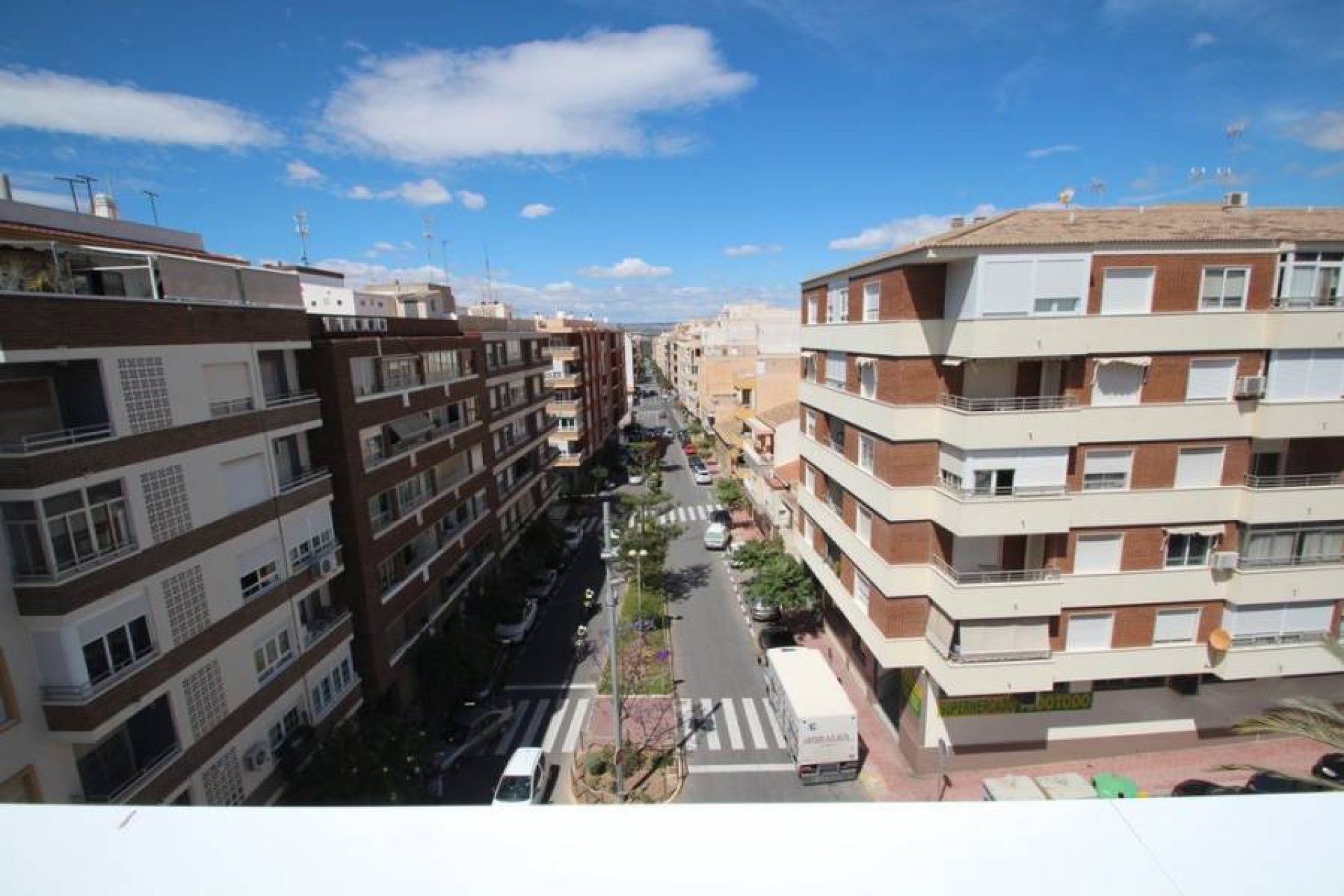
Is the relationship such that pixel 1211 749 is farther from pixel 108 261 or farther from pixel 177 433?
pixel 108 261

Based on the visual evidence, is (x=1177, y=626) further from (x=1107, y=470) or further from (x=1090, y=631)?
(x=1107, y=470)

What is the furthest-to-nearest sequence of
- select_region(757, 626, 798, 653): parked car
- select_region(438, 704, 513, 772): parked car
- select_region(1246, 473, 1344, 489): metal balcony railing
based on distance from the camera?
select_region(757, 626, 798, 653): parked car, select_region(438, 704, 513, 772): parked car, select_region(1246, 473, 1344, 489): metal balcony railing

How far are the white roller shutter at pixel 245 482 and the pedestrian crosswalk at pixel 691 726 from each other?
1164 centimetres

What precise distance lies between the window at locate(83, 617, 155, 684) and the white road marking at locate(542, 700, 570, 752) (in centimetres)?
1164

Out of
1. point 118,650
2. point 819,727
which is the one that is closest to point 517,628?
point 819,727

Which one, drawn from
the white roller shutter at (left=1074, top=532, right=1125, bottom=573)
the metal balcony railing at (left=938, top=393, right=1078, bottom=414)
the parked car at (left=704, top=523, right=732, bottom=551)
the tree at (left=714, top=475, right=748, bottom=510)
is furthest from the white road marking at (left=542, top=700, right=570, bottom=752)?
the tree at (left=714, top=475, right=748, bottom=510)

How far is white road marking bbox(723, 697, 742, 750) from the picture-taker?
68.6 ft

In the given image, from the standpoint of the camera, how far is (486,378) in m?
31.2

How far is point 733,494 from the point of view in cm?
4606

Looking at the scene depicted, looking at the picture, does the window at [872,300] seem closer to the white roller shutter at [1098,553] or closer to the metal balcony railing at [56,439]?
the white roller shutter at [1098,553]

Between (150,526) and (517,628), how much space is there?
17093 millimetres

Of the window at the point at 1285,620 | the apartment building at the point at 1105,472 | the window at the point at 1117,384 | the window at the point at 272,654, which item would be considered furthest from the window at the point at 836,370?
the window at the point at 272,654

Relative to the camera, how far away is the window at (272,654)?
48.3ft

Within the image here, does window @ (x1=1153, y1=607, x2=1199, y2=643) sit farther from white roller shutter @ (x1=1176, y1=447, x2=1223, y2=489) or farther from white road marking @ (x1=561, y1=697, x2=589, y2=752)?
white road marking @ (x1=561, y1=697, x2=589, y2=752)
